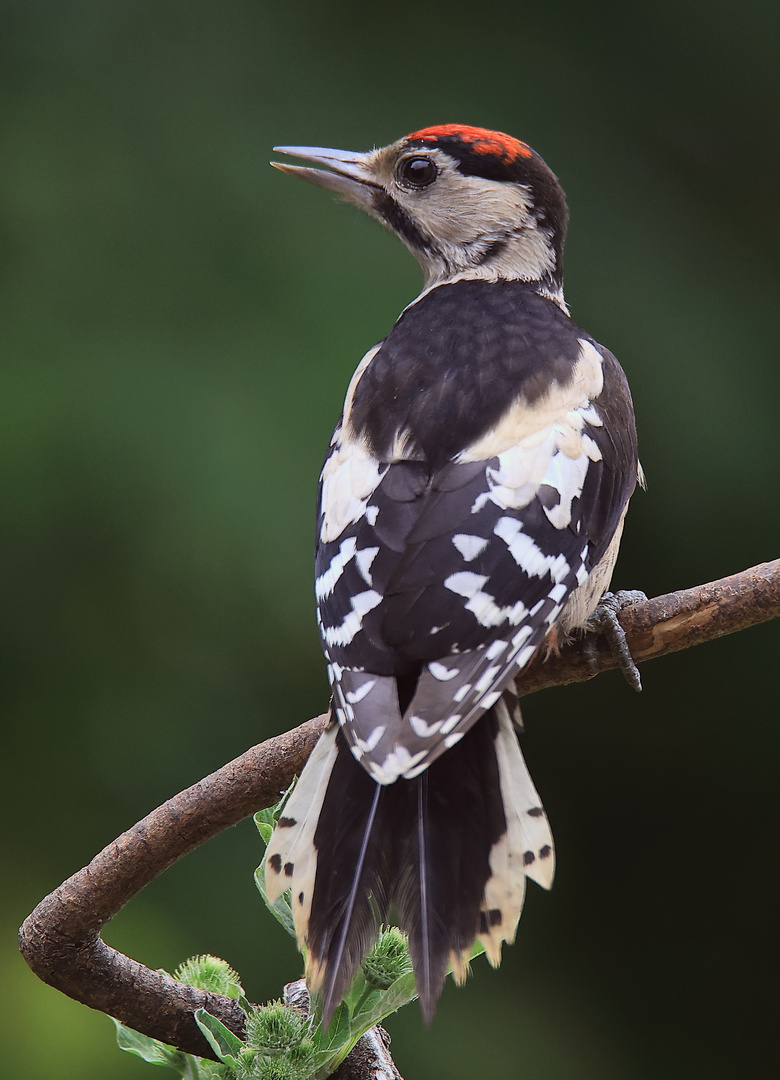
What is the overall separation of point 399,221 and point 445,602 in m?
1.26

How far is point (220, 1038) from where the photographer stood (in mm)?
1310

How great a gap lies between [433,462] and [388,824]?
55 centimetres

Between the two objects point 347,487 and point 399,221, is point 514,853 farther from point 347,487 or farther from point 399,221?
point 399,221

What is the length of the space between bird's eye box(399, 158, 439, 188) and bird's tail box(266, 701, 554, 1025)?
1.35 m

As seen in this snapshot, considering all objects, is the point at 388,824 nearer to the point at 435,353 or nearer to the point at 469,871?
the point at 469,871

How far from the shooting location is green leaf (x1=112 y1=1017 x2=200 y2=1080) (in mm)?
1427

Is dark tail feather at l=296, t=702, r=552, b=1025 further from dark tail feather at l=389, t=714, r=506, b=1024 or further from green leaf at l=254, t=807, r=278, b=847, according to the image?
green leaf at l=254, t=807, r=278, b=847

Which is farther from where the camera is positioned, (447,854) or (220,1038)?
(447,854)

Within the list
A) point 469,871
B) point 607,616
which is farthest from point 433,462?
point 469,871

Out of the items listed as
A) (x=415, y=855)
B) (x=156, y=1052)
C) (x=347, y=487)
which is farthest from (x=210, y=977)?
(x=347, y=487)

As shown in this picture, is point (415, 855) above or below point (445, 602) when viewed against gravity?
below

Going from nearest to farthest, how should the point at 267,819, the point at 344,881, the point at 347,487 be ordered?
the point at 344,881
the point at 267,819
the point at 347,487

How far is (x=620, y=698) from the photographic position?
3.05m

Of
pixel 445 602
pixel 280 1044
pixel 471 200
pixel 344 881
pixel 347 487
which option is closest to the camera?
pixel 280 1044
